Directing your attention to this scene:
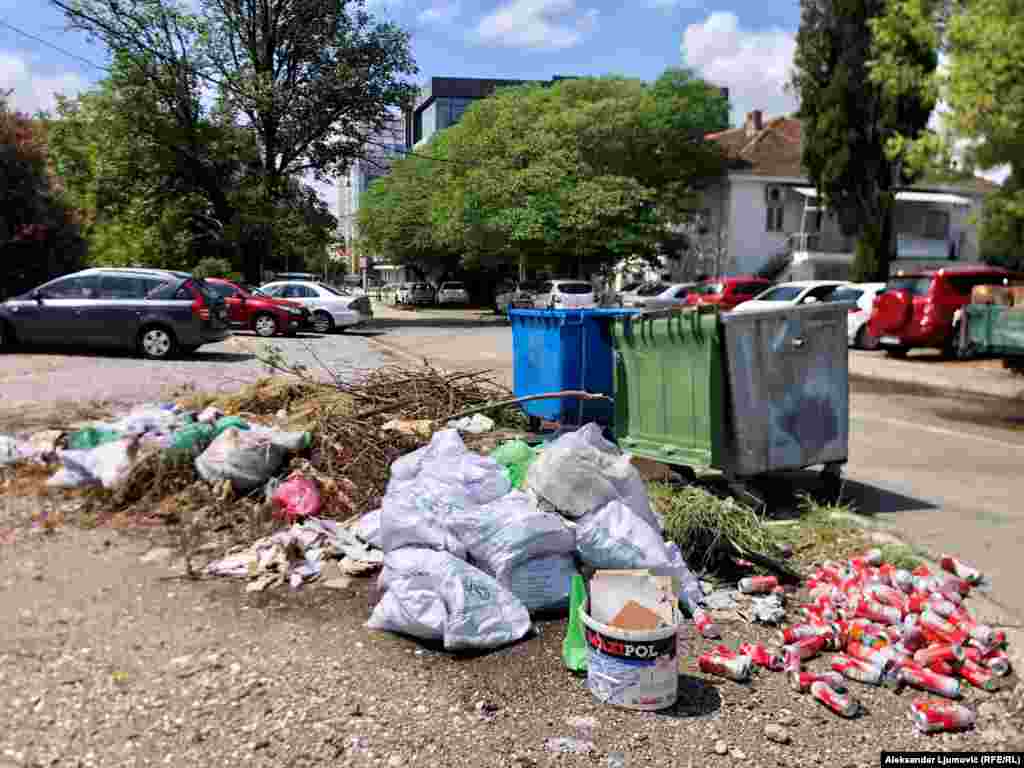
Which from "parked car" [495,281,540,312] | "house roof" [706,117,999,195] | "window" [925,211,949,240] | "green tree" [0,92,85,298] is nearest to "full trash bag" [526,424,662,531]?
"green tree" [0,92,85,298]

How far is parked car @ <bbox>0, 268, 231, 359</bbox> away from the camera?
1555cm

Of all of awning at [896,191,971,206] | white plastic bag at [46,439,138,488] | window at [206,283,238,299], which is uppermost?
awning at [896,191,971,206]

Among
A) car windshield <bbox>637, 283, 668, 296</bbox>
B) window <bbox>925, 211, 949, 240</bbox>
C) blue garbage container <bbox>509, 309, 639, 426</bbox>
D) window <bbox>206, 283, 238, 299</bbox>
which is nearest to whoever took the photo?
blue garbage container <bbox>509, 309, 639, 426</bbox>

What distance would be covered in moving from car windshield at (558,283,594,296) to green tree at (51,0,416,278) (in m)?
9.51

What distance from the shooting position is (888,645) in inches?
157

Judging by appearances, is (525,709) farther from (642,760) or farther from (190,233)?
(190,233)

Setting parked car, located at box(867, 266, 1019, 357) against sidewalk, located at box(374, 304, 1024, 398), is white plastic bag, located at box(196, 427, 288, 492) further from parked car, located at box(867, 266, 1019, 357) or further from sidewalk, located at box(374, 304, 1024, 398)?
parked car, located at box(867, 266, 1019, 357)

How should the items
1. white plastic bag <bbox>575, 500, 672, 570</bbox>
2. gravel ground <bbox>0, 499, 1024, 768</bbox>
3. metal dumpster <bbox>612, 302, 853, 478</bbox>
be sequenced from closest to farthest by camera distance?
gravel ground <bbox>0, 499, 1024, 768</bbox>, white plastic bag <bbox>575, 500, 672, 570</bbox>, metal dumpster <bbox>612, 302, 853, 478</bbox>

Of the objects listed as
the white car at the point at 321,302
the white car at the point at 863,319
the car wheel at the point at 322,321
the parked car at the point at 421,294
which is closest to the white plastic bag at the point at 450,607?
the white car at the point at 863,319

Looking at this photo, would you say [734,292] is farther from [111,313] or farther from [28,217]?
[28,217]

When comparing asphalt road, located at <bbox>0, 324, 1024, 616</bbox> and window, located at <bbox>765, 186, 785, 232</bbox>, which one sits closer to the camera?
asphalt road, located at <bbox>0, 324, 1024, 616</bbox>

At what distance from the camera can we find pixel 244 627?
4.27 meters

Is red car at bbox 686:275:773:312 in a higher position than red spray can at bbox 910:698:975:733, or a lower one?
higher

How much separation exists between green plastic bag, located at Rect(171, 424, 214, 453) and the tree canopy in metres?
28.0
